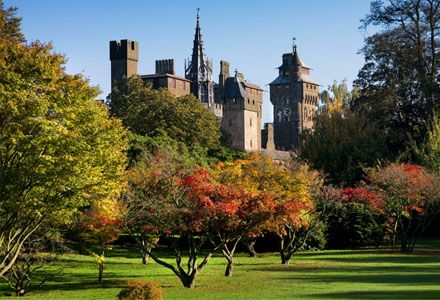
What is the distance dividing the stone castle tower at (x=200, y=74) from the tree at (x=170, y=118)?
45838mm

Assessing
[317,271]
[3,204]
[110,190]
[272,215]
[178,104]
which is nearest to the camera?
[3,204]

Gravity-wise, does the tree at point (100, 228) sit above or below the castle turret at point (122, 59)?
below

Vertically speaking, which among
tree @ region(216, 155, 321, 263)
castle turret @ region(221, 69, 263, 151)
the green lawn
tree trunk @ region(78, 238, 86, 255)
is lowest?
the green lawn

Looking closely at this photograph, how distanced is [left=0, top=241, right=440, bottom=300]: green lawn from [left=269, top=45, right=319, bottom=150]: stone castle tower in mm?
101886

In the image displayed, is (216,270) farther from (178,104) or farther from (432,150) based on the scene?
(178,104)

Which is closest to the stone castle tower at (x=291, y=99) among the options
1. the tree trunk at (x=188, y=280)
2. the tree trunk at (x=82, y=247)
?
the tree trunk at (x=82, y=247)

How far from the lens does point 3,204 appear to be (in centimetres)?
2364

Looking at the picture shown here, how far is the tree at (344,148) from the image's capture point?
53.1m

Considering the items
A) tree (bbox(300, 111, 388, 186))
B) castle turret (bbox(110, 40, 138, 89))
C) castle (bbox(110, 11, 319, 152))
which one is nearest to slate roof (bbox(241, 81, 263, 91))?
castle (bbox(110, 11, 319, 152))

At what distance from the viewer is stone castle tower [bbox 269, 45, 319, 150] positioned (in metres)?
143

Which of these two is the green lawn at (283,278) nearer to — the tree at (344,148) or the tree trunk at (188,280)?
the tree trunk at (188,280)

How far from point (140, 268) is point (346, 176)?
71.3ft

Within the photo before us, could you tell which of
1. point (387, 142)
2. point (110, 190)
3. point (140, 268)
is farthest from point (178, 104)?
point (110, 190)

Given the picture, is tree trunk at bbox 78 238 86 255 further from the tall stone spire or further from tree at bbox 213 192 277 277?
the tall stone spire
